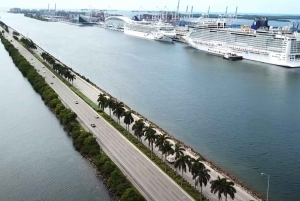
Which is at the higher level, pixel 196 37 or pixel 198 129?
pixel 196 37

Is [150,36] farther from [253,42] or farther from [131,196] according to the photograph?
[131,196]

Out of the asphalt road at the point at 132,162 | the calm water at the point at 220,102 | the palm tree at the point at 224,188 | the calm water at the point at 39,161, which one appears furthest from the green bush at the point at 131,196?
the calm water at the point at 220,102

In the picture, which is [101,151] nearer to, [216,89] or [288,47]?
[216,89]

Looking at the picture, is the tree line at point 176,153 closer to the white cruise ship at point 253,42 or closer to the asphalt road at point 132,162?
the asphalt road at point 132,162

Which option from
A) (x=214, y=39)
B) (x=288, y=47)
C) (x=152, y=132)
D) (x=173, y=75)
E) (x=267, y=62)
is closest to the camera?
(x=152, y=132)

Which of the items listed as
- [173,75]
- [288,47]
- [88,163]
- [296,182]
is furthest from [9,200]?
[288,47]
